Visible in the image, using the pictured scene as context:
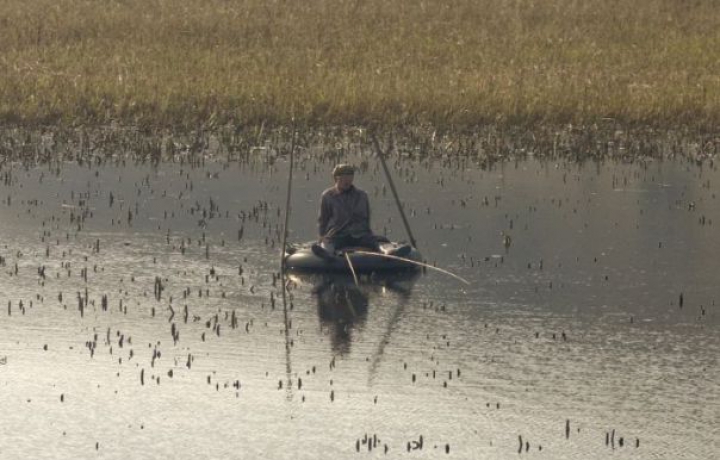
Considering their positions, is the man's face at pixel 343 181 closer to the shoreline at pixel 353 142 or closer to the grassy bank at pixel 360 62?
the shoreline at pixel 353 142

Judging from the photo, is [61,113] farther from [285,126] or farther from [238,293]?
[238,293]

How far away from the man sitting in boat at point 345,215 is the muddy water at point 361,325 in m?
0.64

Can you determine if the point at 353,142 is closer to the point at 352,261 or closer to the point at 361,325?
the point at 352,261

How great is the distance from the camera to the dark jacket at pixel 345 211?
2014 centimetres

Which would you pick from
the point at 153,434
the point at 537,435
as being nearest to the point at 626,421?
the point at 537,435

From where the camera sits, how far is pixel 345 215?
20.2 m

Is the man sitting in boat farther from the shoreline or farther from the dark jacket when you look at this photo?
the shoreline

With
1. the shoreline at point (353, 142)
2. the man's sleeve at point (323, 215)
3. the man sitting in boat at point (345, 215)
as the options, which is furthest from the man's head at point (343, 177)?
the shoreline at point (353, 142)

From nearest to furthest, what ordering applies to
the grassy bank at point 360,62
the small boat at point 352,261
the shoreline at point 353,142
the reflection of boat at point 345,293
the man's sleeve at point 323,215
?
the reflection of boat at point 345,293
the small boat at point 352,261
the man's sleeve at point 323,215
the shoreline at point 353,142
the grassy bank at point 360,62

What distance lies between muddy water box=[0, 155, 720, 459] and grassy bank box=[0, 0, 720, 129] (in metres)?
5.13

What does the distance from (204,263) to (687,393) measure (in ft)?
22.8

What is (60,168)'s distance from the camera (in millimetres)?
26969

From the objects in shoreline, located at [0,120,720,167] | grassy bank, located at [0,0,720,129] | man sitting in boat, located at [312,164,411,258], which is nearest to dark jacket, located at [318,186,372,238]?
man sitting in boat, located at [312,164,411,258]

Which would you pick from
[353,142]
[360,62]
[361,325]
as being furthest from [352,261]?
[360,62]
